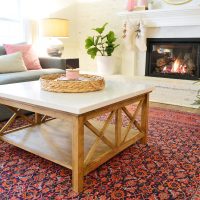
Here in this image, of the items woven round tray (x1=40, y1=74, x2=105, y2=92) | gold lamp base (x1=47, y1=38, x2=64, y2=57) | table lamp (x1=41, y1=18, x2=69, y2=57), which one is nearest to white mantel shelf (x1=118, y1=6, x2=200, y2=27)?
table lamp (x1=41, y1=18, x2=69, y2=57)

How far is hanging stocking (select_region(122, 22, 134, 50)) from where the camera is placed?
3871 mm

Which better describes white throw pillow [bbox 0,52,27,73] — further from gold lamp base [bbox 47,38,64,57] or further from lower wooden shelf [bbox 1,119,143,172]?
lower wooden shelf [bbox 1,119,143,172]

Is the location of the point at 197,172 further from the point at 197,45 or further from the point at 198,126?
the point at 197,45

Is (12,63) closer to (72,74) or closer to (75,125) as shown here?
(72,74)

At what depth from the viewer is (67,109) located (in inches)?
52.9

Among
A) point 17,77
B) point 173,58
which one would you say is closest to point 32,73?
point 17,77

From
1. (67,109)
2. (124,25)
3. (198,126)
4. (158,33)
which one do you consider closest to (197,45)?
(158,33)

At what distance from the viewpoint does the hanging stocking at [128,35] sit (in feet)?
12.7

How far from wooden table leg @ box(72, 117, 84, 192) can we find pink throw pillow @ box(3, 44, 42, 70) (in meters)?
2.23

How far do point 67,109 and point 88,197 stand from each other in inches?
19.3

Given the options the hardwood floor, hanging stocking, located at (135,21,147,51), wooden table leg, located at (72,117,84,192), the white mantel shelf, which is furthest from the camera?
hanging stocking, located at (135,21,147,51)

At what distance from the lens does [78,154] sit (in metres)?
1.39

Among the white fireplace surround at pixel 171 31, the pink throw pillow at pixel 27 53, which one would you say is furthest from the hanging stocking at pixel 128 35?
the pink throw pillow at pixel 27 53

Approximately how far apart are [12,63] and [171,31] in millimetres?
2294
